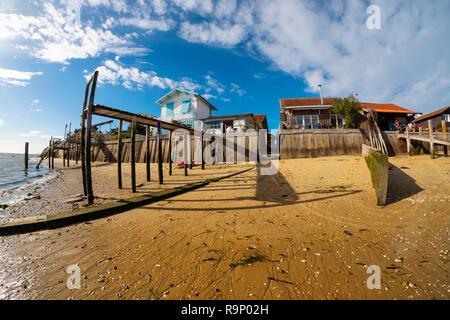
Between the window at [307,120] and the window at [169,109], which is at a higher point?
the window at [169,109]

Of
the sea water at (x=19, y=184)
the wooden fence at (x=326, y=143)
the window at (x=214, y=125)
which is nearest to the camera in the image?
the sea water at (x=19, y=184)

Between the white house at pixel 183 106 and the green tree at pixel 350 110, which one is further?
the white house at pixel 183 106

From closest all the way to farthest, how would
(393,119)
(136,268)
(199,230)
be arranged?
(136,268) → (199,230) → (393,119)

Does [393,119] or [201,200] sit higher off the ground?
[393,119]

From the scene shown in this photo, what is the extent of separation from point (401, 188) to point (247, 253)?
16.6 feet

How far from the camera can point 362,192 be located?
436 cm

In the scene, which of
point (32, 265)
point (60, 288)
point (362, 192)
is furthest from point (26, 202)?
point (362, 192)

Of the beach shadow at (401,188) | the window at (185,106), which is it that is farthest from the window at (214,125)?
the beach shadow at (401,188)

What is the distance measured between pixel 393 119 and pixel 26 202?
3491 cm

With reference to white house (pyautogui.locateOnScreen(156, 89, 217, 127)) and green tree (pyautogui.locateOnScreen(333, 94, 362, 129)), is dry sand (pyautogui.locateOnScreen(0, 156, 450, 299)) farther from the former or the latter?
white house (pyautogui.locateOnScreen(156, 89, 217, 127))

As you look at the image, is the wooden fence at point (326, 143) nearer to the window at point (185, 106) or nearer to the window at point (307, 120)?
the window at point (307, 120)

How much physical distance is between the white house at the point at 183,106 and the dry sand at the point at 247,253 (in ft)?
70.1

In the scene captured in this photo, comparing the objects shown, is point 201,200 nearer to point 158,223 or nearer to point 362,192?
point 158,223

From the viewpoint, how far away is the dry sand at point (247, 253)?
1.59m
